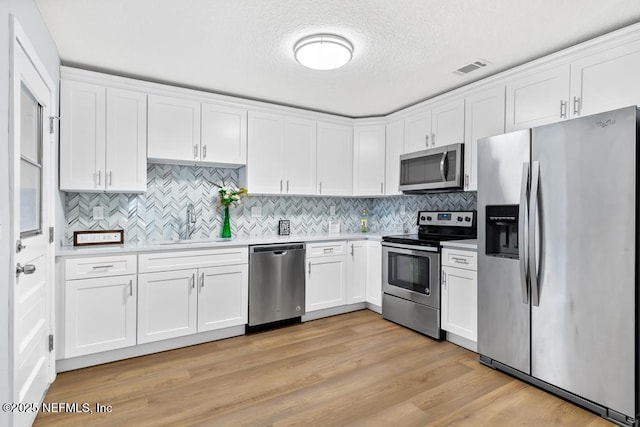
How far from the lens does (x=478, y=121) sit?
3.18 meters

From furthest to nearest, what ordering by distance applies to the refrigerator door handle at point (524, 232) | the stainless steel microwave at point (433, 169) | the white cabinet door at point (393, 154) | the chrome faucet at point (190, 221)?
the white cabinet door at point (393, 154)
the chrome faucet at point (190, 221)
the stainless steel microwave at point (433, 169)
the refrigerator door handle at point (524, 232)

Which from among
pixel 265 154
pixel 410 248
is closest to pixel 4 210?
pixel 265 154

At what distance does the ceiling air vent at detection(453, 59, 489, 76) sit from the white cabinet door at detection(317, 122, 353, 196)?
1.61 meters

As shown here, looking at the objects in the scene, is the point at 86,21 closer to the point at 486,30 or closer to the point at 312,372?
the point at 486,30

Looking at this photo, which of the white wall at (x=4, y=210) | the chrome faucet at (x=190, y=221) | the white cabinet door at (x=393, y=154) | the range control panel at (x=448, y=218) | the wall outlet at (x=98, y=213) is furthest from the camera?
the white cabinet door at (x=393, y=154)

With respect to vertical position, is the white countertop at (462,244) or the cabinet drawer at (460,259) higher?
the white countertop at (462,244)

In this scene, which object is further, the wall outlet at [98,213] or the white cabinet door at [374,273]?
the white cabinet door at [374,273]

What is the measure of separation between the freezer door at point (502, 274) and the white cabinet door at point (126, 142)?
2916 millimetres

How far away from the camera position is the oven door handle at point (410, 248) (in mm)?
3230

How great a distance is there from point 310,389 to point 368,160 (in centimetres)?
284

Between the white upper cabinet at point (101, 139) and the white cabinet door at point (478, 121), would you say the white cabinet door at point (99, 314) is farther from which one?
the white cabinet door at point (478, 121)

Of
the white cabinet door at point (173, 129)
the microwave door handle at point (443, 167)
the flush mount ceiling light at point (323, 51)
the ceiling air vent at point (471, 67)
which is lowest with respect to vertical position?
the microwave door handle at point (443, 167)

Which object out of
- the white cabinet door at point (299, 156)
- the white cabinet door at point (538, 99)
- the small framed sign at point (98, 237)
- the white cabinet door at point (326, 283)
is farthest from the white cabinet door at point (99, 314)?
the white cabinet door at point (538, 99)

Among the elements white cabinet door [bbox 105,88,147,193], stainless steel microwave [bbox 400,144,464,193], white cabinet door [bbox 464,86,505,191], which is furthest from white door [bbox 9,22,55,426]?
white cabinet door [bbox 464,86,505,191]
